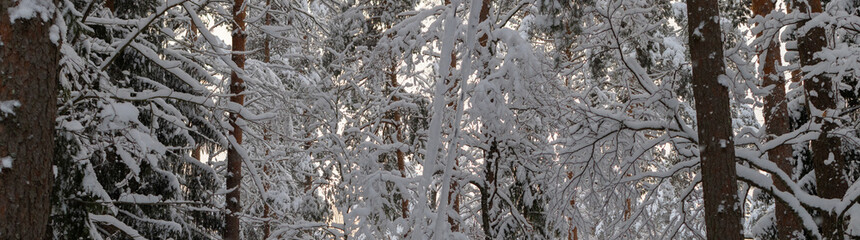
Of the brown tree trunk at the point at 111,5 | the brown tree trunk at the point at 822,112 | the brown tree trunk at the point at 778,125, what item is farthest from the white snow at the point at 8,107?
the brown tree trunk at the point at 778,125

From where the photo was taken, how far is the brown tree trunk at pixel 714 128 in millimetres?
5262

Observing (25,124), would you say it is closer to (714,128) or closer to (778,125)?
(714,128)

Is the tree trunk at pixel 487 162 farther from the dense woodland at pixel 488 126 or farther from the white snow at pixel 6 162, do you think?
the white snow at pixel 6 162

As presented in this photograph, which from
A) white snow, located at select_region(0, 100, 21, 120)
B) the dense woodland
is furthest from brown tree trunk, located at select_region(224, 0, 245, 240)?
white snow, located at select_region(0, 100, 21, 120)

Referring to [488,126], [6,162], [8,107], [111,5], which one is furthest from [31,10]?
[111,5]

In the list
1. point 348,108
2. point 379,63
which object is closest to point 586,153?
point 379,63

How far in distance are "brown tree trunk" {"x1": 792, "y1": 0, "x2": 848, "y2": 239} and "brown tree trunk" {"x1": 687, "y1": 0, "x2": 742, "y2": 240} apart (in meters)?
1.97

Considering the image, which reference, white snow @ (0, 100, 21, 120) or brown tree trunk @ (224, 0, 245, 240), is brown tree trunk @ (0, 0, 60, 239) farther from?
brown tree trunk @ (224, 0, 245, 240)

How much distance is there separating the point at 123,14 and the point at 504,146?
4.63m

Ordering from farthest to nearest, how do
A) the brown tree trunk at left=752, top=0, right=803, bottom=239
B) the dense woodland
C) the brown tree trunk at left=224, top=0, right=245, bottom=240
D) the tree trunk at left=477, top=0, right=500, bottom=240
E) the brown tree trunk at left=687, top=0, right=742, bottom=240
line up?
the brown tree trunk at left=224, top=0, right=245, bottom=240
the brown tree trunk at left=752, top=0, right=803, bottom=239
the tree trunk at left=477, top=0, right=500, bottom=240
the brown tree trunk at left=687, top=0, right=742, bottom=240
the dense woodland

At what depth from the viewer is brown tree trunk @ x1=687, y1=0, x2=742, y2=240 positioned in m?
5.26

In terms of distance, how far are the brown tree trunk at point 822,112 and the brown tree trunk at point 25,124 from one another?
22.3ft

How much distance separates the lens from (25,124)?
10.3 feet

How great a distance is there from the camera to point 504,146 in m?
7.25
